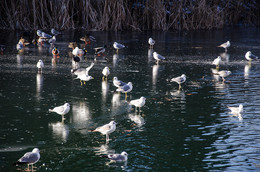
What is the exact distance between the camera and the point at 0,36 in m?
23.4

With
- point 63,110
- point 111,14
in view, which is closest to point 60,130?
point 63,110

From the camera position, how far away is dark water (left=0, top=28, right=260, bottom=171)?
722 cm

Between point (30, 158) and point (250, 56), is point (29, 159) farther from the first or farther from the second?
point (250, 56)

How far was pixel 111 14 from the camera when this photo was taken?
27.4 m

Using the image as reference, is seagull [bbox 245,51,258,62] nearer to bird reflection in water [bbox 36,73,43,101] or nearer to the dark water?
the dark water

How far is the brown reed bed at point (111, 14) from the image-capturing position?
2625 cm

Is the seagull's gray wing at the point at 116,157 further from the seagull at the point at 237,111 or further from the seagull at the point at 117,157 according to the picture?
the seagull at the point at 237,111

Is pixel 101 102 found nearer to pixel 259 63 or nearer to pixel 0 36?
pixel 259 63

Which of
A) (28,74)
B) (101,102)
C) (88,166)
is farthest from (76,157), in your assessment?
(28,74)

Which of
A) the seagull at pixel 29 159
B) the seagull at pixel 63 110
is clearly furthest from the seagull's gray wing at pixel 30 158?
the seagull at pixel 63 110

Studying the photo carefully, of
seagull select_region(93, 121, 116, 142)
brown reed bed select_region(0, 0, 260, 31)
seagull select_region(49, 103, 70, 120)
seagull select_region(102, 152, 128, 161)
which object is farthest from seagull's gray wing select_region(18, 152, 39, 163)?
brown reed bed select_region(0, 0, 260, 31)

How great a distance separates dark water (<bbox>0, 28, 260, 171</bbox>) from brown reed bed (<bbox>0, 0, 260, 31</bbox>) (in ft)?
31.9

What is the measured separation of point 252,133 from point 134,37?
17315 millimetres

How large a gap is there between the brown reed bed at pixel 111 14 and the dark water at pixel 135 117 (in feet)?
31.9
